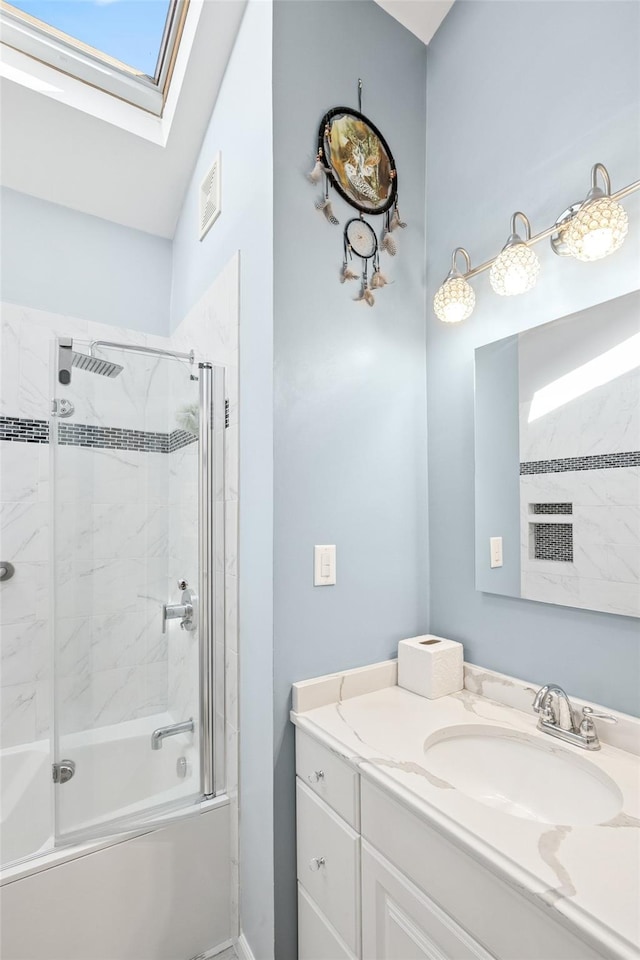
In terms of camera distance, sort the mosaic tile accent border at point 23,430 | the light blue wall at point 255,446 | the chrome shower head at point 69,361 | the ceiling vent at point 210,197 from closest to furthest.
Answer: the light blue wall at point 255,446 → the chrome shower head at point 69,361 → the ceiling vent at point 210,197 → the mosaic tile accent border at point 23,430

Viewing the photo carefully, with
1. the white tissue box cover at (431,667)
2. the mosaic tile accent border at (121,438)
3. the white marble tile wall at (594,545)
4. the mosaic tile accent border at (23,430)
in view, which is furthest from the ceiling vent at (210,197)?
the white tissue box cover at (431,667)

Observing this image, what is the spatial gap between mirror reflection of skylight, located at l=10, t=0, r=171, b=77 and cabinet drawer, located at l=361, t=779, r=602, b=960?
8.26 feet

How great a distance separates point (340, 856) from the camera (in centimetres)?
113

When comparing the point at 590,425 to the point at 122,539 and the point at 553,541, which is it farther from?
the point at 122,539

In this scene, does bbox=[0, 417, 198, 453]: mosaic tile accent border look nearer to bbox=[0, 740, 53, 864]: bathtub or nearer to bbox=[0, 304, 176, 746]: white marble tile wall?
bbox=[0, 304, 176, 746]: white marble tile wall

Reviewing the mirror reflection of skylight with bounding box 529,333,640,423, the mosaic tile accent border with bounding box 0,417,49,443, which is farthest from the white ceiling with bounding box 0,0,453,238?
the mirror reflection of skylight with bounding box 529,333,640,423

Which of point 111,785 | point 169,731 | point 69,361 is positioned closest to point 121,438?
point 69,361

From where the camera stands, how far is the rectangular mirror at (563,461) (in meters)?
1.12

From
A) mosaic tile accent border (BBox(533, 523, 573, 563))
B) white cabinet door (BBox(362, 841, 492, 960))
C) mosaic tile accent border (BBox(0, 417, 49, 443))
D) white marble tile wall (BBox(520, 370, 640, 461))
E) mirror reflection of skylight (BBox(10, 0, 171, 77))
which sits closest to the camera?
white cabinet door (BBox(362, 841, 492, 960))

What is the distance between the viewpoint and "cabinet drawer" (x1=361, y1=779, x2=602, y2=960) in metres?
0.70

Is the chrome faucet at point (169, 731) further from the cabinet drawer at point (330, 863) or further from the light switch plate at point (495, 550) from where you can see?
the light switch plate at point (495, 550)

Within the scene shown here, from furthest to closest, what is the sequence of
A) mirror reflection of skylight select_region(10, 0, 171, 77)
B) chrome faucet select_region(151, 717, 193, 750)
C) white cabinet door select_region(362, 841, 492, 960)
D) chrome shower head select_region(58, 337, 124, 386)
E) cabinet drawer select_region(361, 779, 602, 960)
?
mirror reflection of skylight select_region(10, 0, 171, 77) < chrome faucet select_region(151, 717, 193, 750) < chrome shower head select_region(58, 337, 124, 386) < white cabinet door select_region(362, 841, 492, 960) < cabinet drawer select_region(361, 779, 602, 960)

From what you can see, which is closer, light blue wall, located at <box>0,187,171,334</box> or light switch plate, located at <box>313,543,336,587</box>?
light switch plate, located at <box>313,543,336,587</box>

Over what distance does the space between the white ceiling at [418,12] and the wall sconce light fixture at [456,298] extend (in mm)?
908
